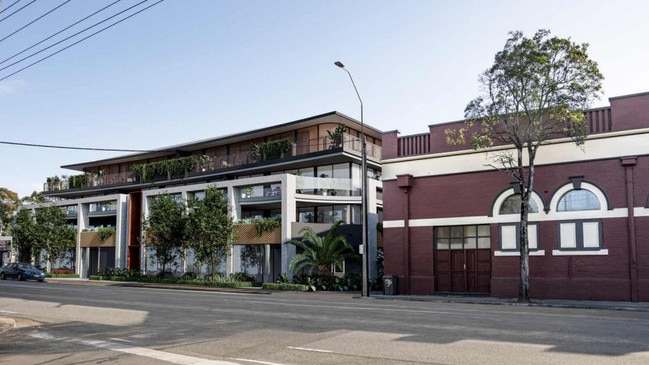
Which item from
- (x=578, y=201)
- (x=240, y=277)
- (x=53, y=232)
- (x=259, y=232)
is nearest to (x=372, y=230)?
(x=259, y=232)

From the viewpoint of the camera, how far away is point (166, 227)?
3959 cm

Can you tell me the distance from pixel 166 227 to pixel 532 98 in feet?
84.9

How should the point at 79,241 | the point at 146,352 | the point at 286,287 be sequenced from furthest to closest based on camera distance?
1. the point at 79,241
2. the point at 286,287
3. the point at 146,352

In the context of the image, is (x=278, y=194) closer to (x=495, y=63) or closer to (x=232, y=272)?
(x=232, y=272)

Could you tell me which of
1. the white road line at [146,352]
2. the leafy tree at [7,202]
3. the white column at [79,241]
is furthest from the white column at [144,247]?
the leafy tree at [7,202]

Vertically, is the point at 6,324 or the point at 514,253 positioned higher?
the point at 514,253

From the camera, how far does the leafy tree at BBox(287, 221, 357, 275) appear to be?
110ft

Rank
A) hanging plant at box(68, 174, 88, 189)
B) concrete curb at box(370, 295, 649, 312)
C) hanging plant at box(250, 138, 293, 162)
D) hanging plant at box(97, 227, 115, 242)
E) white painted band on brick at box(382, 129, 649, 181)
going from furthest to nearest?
hanging plant at box(68, 174, 88, 189) → hanging plant at box(97, 227, 115, 242) → hanging plant at box(250, 138, 293, 162) → white painted band on brick at box(382, 129, 649, 181) → concrete curb at box(370, 295, 649, 312)

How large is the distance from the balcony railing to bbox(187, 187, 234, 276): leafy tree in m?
6.18

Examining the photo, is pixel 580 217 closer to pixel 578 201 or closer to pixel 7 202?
pixel 578 201

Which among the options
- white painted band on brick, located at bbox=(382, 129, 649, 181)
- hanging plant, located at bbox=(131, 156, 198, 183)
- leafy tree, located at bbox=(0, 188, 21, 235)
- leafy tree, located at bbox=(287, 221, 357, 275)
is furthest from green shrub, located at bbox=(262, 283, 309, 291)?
leafy tree, located at bbox=(0, 188, 21, 235)

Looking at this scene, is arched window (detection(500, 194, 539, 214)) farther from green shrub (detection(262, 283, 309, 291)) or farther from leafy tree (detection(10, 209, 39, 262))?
leafy tree (detection(10, 209, 39, 262))

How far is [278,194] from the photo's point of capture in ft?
125

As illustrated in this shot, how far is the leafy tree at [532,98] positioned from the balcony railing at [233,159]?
15.3 meters
